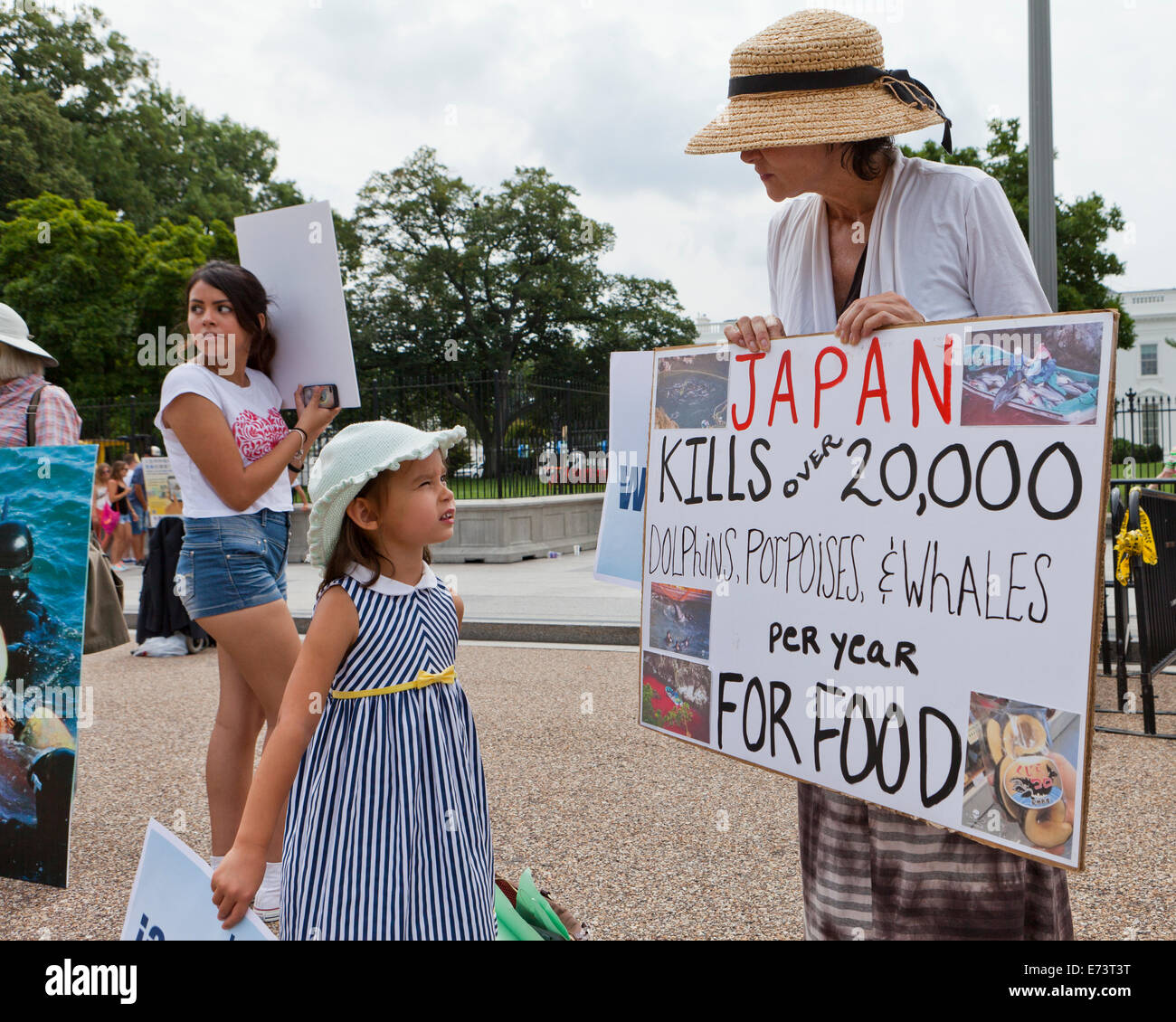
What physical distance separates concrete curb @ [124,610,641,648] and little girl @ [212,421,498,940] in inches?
227

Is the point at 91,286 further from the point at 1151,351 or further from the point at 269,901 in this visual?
the point at 1151,351

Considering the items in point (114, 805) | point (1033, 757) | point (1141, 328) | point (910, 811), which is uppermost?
point (1141, 328)

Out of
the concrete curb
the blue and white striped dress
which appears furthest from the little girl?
the concrete curb

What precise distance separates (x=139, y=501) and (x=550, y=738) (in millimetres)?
11398

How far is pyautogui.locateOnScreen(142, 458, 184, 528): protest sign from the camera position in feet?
27.6

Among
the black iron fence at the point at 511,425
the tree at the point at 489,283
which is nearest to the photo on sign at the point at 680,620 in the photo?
the black iron fence at the point at 511,425

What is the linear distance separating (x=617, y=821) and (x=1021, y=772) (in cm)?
244

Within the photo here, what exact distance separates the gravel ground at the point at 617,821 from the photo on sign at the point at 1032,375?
1786 millimetres

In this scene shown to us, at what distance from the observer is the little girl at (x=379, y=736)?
1.98 m

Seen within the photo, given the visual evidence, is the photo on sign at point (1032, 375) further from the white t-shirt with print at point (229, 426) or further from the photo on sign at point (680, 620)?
the white t-shirt with print at point (229, 426)

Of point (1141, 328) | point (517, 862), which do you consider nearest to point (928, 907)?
point (517, 862)

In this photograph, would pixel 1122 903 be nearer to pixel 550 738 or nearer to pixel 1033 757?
pixel 1033 757

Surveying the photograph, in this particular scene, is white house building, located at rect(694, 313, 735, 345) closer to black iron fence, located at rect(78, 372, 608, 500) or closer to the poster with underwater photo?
black iron fence, located at rect(78, 372, 608, 500)
